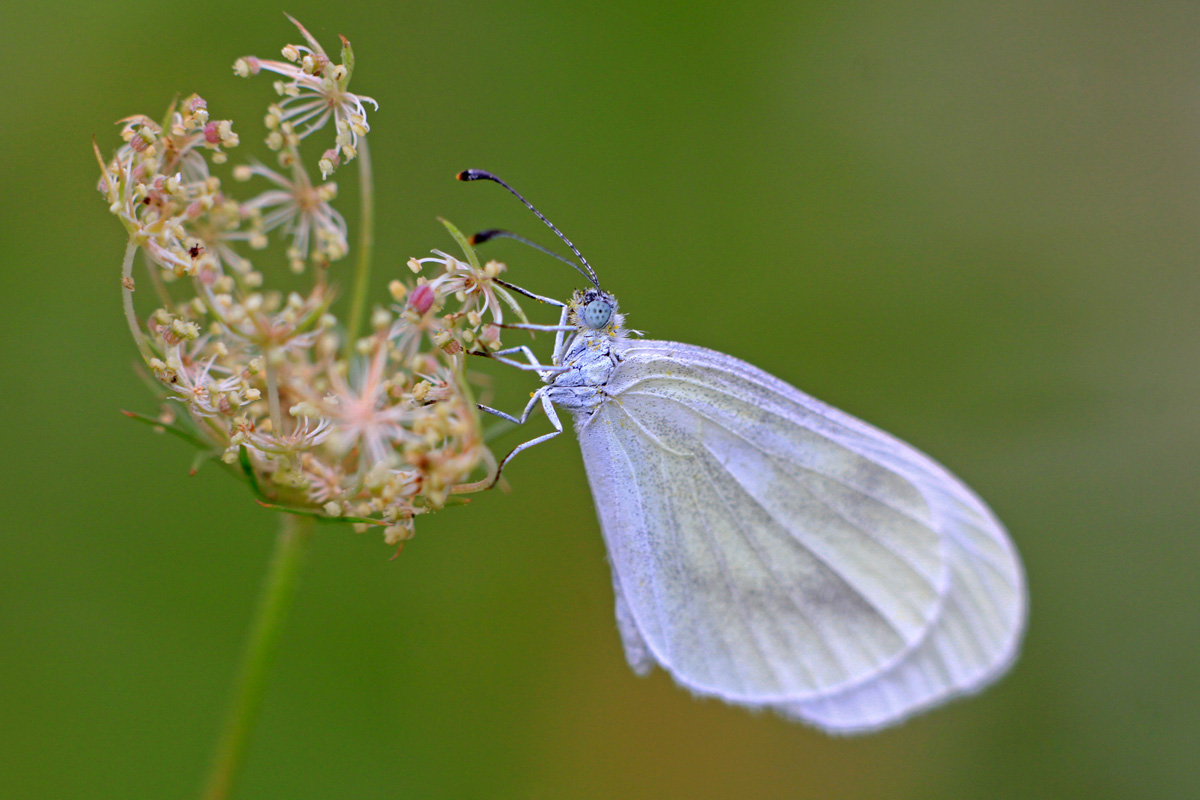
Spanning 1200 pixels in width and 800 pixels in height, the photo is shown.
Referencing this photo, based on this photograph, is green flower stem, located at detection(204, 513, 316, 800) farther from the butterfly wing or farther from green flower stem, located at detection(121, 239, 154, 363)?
the butterfly wing

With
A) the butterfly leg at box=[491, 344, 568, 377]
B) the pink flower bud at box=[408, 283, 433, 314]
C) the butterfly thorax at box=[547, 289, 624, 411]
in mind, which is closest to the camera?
the pink flower bud at box=[408, 283, 433, 314]

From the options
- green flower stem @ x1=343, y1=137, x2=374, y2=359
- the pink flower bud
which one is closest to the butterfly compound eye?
the pink flower bud

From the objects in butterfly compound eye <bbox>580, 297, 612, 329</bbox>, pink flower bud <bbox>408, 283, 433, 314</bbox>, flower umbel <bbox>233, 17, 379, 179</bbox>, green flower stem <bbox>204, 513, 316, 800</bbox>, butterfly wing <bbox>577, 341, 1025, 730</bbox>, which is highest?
flower umbel <bbox>233, 17, 379, 179</bbox>

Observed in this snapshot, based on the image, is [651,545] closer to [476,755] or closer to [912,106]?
[476,755]

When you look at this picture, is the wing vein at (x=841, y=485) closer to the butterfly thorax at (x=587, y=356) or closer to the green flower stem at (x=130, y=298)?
the butterfly thorax at (x=587, y=356)

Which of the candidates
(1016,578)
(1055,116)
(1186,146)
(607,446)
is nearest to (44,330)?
(607,446)

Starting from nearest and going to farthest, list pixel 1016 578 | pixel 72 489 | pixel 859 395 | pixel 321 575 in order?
pixel 1016 578
pixel 72 489
pixel 321 575
pixel 859 395

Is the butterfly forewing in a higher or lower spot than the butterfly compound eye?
lower

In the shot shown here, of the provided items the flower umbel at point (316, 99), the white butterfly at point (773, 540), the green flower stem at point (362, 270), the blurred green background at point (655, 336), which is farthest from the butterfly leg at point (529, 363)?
the blurred green background at point (655, 336)
